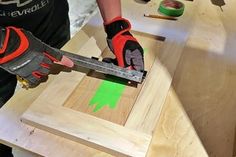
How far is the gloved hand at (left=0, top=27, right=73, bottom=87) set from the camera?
27.4 inches

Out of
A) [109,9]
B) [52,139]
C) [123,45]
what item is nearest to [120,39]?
[123,45]

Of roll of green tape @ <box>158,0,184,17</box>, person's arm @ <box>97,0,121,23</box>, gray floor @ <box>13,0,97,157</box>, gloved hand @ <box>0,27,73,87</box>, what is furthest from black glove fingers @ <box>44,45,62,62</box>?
gray floor @ <box>13,0,97,157</box>

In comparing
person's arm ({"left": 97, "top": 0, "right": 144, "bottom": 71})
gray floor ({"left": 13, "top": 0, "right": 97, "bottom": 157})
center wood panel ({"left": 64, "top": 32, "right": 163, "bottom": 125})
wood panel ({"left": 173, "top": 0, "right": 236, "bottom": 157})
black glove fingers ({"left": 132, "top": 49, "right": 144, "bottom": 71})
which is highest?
person's arm ({"left": 97, "top": 0, "right": 144, "bottom": 71})

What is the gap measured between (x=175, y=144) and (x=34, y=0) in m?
0.60

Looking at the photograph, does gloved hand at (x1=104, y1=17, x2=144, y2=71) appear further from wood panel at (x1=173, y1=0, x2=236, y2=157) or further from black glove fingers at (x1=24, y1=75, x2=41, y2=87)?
black glove fingers at (x1=24, y1=75, x2=41, y2=87)

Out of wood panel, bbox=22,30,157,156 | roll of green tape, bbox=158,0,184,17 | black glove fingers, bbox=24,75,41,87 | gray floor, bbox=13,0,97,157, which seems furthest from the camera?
gray floor, bbox=13,0,97,157

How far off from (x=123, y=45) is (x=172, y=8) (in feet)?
1.04

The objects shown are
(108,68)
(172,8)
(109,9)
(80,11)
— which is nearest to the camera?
(108,68)

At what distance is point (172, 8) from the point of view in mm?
1036

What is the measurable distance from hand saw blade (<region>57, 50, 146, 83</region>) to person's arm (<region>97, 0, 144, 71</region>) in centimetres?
4

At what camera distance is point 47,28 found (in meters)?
0.99

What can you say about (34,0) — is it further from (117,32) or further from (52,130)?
(52,130)

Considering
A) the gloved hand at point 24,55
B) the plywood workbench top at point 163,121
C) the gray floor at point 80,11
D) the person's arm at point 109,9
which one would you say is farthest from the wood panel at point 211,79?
the gray floor at point 80,11

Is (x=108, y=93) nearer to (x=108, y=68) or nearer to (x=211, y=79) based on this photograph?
(x=108, y=68)
